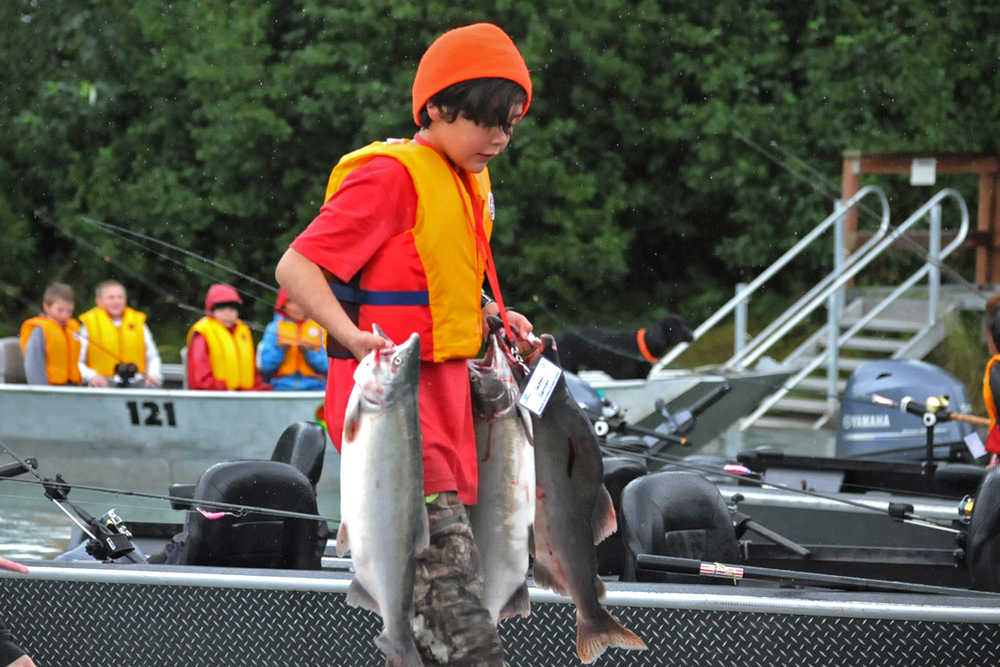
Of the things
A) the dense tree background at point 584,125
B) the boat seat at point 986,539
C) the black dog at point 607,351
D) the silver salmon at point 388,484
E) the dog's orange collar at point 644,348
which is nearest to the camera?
the silver salmon at point 388,484

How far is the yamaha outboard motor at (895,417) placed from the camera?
325 inches

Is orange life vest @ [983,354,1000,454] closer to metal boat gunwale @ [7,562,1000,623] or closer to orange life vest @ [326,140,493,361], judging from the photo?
metal boat gunwale @ [7,562,1000,623]

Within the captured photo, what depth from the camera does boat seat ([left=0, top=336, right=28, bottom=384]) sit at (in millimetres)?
13117

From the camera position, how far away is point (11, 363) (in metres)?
13.2

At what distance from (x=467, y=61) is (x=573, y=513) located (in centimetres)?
94

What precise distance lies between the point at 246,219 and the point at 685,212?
6593 millimetres

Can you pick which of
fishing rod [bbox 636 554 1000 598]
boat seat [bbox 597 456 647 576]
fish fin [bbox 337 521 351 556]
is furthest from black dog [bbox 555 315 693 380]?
fish fin [bbox 337 521 351 556]

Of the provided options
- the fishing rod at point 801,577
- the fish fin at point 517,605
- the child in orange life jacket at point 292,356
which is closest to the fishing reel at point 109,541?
the fishing rod at point 801,577

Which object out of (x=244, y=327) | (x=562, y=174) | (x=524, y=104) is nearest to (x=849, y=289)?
(x=562, y=174)

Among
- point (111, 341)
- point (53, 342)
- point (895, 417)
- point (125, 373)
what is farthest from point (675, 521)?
point (53, 342)

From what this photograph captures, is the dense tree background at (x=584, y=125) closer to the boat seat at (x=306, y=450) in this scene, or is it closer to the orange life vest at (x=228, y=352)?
the orange life vest at (x=228, y=352)

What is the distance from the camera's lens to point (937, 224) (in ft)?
49.4

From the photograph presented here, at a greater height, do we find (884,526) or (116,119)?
(116,119)

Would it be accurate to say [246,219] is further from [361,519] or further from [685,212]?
[361,519]
